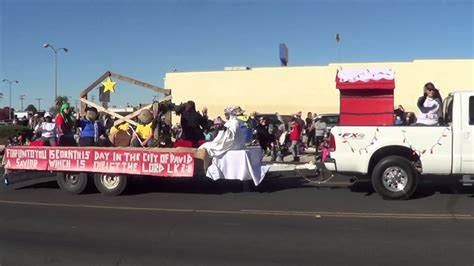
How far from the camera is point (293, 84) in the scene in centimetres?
5184

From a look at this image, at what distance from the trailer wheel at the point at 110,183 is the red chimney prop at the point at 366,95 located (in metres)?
4.98

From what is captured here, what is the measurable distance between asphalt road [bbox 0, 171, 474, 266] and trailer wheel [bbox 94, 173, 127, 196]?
0.25 metres

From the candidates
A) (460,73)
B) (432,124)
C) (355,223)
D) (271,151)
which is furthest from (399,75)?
(355,223)

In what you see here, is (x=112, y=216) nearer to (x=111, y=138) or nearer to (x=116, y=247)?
(x=116, y=247)

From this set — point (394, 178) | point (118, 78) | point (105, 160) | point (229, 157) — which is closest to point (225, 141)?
point (229, 157)

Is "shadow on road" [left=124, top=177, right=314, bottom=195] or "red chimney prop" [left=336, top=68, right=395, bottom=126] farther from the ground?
"red chimney prop" [left=336, top=68, right=395, bottom=126]

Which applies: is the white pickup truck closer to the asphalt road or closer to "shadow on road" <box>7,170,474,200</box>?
the asphalt road

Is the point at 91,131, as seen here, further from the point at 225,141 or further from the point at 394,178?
the point at 394,178

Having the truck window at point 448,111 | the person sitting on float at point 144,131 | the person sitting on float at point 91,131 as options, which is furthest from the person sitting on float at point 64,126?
the truck window at point 448,111

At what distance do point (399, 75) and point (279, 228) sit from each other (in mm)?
43743

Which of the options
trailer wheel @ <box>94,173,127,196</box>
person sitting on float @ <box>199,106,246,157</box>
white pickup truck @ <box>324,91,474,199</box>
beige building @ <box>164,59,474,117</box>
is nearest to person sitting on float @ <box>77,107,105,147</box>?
trailer wheel @ <box>94,173,127,196</box>

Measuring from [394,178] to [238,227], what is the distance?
3.83 metres

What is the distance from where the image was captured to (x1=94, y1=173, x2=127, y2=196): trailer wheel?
37.0 ft

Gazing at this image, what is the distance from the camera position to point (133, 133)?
41.4 ft
